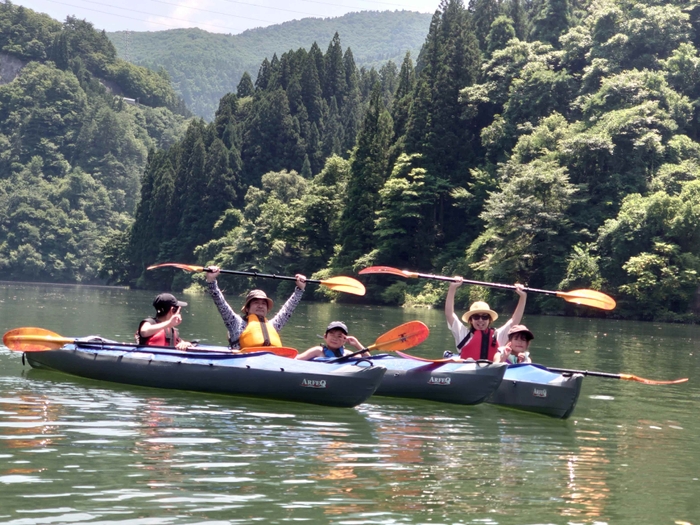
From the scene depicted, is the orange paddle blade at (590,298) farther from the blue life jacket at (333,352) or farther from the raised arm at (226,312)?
the raised arm at (226,312)

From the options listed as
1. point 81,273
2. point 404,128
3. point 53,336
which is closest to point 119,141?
point 81,273

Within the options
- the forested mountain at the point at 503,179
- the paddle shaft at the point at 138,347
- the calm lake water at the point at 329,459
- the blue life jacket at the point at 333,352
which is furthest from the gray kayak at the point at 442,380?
the forested mountain at the point at 503,179

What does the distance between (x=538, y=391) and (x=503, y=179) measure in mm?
45323

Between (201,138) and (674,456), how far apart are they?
297 ft

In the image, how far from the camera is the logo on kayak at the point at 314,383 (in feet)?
44.9

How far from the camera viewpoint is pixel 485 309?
14.8m

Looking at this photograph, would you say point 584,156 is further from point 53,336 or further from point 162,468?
point 162,468

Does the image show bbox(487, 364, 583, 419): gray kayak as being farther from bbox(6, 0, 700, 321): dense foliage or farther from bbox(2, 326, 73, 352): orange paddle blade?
bbox(6, 0, 700, 321): dense foliage

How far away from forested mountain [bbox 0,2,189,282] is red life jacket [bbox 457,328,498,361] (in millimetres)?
104332

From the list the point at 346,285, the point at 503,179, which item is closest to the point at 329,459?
the point at 346,285

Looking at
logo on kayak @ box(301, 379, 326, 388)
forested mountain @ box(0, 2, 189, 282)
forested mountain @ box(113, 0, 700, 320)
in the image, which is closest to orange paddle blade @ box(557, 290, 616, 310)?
logo on kayak @ box(301, 379, 326, 388)

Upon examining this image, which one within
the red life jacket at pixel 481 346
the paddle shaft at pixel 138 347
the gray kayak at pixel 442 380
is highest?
the red life jacket at pixel 481 346

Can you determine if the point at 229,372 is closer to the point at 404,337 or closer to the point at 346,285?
the point at 404,337

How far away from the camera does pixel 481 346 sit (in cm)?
1497
